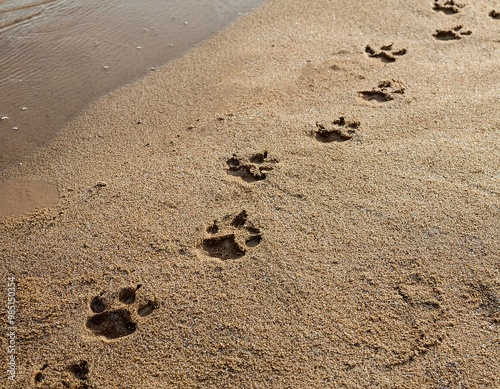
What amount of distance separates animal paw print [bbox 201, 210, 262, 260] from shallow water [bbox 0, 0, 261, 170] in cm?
148

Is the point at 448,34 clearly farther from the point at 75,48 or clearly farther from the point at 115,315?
the point at 115,315

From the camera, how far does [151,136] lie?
3.34 m

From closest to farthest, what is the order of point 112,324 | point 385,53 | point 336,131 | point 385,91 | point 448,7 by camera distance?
point 112,324 → point 336,131 → point 385,91 → point 385,53 → point 448,7

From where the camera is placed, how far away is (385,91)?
355cm

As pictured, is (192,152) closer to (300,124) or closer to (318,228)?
(300,124)

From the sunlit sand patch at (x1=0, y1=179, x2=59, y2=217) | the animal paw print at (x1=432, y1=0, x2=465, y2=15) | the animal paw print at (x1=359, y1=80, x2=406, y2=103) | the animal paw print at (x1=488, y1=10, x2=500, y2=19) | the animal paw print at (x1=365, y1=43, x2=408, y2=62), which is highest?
→ the animal paw print at (x1=432, y1=0, x2=465, y2=15)

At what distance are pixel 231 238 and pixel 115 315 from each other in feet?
2.17

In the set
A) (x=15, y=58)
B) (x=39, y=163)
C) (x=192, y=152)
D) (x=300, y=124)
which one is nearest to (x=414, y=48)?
(x=300, y=124)

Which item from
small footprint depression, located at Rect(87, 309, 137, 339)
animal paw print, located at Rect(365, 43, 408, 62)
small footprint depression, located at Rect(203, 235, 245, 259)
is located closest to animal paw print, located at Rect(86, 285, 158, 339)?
small footprint depression, located at Rect(87, 309, 137, 339)

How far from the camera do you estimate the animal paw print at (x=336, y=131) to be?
318cm

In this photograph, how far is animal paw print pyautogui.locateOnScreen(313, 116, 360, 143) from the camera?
125 inches

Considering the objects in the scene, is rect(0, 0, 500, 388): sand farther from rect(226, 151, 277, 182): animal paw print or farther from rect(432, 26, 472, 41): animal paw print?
rect(432, 26, 472, 41): animal paw print

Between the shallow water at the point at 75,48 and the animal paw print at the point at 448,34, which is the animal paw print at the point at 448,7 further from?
the shallow water at the point at 75,48

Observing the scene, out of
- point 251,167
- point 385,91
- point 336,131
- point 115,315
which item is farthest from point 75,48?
point 115,315
